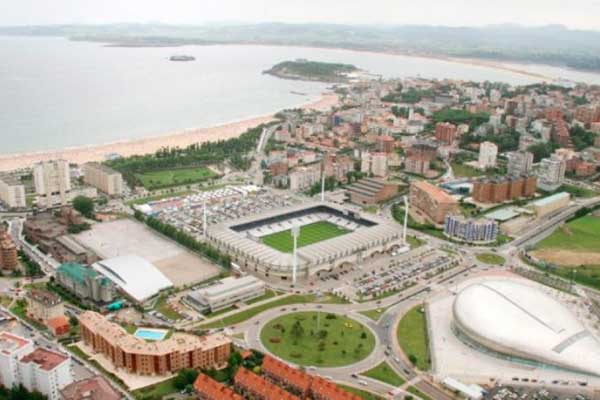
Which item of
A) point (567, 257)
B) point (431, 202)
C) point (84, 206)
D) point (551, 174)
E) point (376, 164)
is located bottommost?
point (567, 257)

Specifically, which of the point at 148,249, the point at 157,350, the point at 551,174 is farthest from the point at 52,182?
the point at 551,174

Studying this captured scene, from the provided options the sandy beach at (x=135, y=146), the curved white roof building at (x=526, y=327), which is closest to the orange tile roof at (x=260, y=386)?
the curved white roof building at (x=526, y=327)

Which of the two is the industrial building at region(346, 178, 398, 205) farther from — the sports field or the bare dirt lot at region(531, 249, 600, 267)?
the bare dirt lot at region(531, 249, 600, 267)

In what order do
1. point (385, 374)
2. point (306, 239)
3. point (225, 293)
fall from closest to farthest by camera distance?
point (385, 374)
point (225, 293)
point (306, 239)

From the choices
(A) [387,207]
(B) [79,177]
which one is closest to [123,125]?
(B) [79,177]

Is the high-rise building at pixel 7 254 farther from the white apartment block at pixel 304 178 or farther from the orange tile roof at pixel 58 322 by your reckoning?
the white apartment block at pixel 304 178

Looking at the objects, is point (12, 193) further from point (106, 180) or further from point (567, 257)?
point (567, 257)

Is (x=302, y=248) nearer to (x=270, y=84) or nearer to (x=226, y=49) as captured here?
(x=270, y=84)
